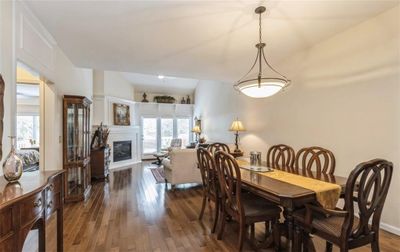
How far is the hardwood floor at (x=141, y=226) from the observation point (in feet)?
7.69

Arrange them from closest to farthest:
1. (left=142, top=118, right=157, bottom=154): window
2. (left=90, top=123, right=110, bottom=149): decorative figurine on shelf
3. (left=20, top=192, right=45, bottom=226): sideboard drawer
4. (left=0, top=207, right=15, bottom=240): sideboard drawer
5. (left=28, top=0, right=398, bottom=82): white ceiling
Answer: (left=0, top=207, right=15, bottom=240): sideboard drawer → (left=20, top=192, right=45, bottom=226): sideboard drawer → (left=28, top=0, right=398, bottom=82): white ceiling → (left=90, top=123, right=110, bottom=149): decorative figurine on shelf → (left=142, top=118, right=157, bottom=154): window

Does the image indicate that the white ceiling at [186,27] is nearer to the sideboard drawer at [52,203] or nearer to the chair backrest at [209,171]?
the chair backrest at [209,171]

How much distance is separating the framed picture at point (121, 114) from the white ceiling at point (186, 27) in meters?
3.75

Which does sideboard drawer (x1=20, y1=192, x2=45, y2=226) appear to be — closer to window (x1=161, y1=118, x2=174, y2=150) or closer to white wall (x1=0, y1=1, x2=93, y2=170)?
white wall (x1=0, y1=1, x2=93, y2=170)

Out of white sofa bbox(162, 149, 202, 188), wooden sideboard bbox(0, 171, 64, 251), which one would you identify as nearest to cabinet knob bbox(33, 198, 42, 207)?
wooden sideboard bbox(0, 171, 64, 251)

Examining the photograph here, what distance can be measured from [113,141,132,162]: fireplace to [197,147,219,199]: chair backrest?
540cm

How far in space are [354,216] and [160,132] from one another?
807 centimetres

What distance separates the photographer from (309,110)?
3.70 meters

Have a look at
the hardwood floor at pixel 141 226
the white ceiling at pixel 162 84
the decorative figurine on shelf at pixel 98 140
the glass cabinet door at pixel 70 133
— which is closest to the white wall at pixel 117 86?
the white ceiling at pixel 162 84

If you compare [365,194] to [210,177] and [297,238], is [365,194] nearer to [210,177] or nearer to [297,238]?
[297,238]

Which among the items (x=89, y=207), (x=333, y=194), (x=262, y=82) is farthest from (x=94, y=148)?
(x=333, y=194)

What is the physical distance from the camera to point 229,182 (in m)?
2.24

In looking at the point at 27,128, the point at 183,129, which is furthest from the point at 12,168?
the point at 27,128

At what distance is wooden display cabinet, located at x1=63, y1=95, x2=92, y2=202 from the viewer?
146 inches
